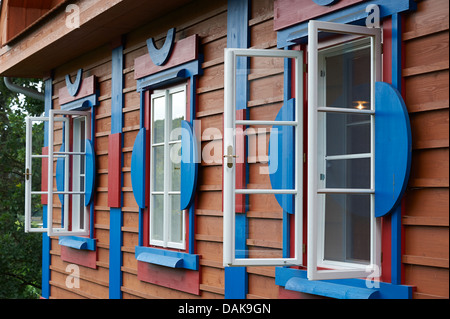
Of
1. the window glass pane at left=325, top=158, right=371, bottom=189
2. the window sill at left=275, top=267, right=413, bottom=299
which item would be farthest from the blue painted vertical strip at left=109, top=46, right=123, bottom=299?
the window glass pane at left=325, top=158, right=371, bottom=189

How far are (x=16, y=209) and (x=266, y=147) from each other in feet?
32.0

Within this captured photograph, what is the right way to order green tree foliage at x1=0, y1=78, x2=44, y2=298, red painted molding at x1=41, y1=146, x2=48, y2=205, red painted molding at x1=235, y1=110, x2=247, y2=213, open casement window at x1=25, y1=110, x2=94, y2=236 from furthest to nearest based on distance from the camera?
green tree foliage at x1=0, y1=78, x2=44, y2=298
red painted molding at x1=41, y1=146, x2=48, y2=205
open casement window at x1=25, y1=110, x2=94, y2=236
red painted molding at x1=235, y1=110, x2=247, y2=213

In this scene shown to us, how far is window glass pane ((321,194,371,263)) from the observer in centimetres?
370

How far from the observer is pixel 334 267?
389cm

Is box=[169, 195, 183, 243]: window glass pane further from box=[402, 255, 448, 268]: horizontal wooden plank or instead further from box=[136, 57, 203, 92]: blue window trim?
box=[402, 255, 448, 268]: horizontal wooden plank

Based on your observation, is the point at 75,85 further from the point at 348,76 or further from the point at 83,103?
the point at 348,76

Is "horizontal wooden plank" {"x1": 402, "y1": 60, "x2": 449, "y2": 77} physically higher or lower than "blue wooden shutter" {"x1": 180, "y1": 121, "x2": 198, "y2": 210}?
higher

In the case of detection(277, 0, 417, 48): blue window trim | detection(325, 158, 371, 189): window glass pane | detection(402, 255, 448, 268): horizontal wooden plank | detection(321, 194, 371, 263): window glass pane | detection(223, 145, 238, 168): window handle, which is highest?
detection(277, 0, 417, 48): blue window trim

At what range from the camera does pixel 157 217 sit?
19.6 feet

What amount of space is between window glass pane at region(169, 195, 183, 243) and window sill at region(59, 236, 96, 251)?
1.66 meters

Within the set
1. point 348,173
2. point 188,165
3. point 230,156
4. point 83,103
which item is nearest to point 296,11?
point 230,156
